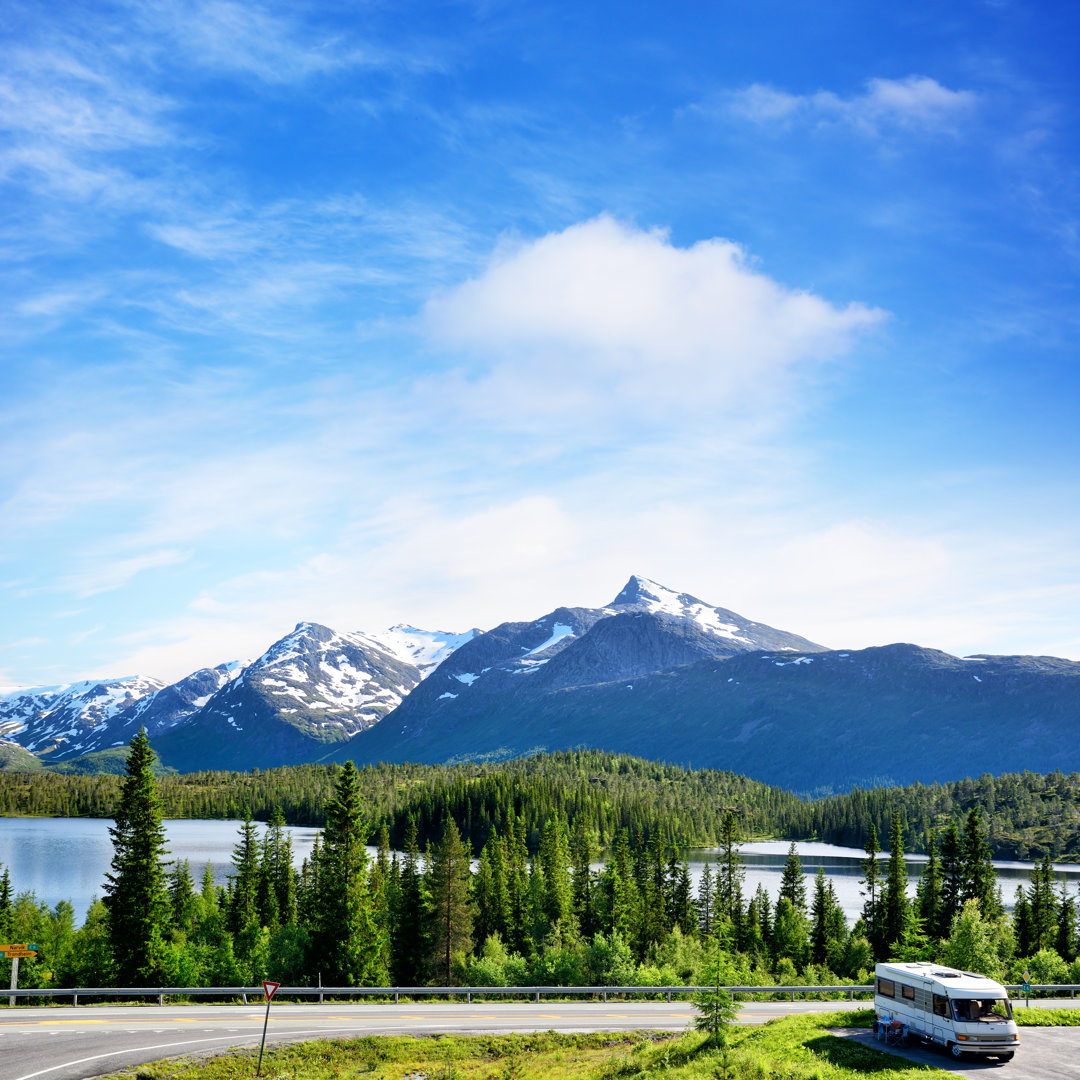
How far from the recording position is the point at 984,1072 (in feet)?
110

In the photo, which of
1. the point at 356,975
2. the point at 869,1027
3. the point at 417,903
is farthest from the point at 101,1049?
the point at 417,903

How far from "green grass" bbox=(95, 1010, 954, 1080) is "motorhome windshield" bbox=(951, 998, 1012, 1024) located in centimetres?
262

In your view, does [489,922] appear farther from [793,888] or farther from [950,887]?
[950,887]

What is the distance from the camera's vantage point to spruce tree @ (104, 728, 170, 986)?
58.0 metres

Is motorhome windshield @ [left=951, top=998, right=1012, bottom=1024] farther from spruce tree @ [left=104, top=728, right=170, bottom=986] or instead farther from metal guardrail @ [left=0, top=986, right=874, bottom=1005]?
spruce tree @ [left=104, top=728, right=170, bottom=986]

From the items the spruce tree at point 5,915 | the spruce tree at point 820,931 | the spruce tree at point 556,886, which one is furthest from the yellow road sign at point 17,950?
the spruce tree at point 820,931

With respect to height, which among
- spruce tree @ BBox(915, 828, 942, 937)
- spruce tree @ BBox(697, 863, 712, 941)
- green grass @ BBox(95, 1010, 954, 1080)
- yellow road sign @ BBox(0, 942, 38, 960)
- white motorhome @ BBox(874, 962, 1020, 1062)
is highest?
white motorhome @ BBox(874, 962, 1020, 1062)

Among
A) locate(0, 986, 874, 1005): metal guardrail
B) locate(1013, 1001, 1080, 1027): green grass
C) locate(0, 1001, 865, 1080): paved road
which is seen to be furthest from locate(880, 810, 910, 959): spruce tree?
locate(1013, 1001, 1080, 1027): green grass

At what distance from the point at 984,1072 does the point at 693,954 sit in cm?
5386

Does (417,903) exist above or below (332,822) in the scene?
below

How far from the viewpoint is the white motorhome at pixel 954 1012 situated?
34188 mm

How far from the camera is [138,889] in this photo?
5912cm

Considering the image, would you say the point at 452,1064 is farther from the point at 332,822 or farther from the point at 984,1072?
the point at 332,822

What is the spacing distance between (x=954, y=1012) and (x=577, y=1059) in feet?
55.5
